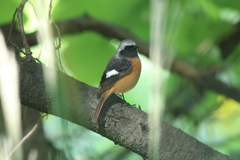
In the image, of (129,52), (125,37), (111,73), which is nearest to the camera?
(111,73)

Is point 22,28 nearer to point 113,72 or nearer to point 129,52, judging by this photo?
point 113,72

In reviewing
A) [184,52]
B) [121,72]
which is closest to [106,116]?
[121,72]

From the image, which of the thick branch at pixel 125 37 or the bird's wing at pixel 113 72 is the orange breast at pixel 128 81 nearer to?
the bird's wing at pixel 113 72

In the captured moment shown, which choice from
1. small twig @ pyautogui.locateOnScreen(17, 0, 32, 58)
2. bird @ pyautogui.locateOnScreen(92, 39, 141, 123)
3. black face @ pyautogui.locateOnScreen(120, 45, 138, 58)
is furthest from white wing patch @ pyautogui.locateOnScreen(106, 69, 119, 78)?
small twig @ pyautogui.locateOnScreen(17, 0, 32, 58)

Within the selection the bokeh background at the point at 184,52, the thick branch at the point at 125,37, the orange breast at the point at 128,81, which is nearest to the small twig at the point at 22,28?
the bokeh background at the point at 184,52

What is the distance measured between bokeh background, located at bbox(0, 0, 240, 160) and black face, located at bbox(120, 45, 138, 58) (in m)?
0.05

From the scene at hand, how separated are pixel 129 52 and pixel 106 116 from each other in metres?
0.46

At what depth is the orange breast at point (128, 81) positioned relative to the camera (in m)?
0.94

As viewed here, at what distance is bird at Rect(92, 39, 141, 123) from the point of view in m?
0.85

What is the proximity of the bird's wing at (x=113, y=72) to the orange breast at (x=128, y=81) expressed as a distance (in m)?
0.01

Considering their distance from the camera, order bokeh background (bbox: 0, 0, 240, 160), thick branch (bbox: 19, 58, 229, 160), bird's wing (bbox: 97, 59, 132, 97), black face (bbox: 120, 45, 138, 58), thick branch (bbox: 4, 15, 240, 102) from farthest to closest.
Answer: thick branch (bbox: 4, 15, 240, 102) < black face (bbox: 120, 45, 138, 58) < bokeh background (bbox: 0, 0, 240, 160) < bird's wing (bbox: 97, 59, 132, 97) < thick branch (bbox: 19, 58, 229, 160)

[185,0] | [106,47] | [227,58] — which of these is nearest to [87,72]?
[106,47]

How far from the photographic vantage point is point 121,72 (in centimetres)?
102

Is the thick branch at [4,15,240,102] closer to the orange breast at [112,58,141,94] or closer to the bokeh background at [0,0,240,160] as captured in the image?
the bokeh background at [0,0,240,160]
